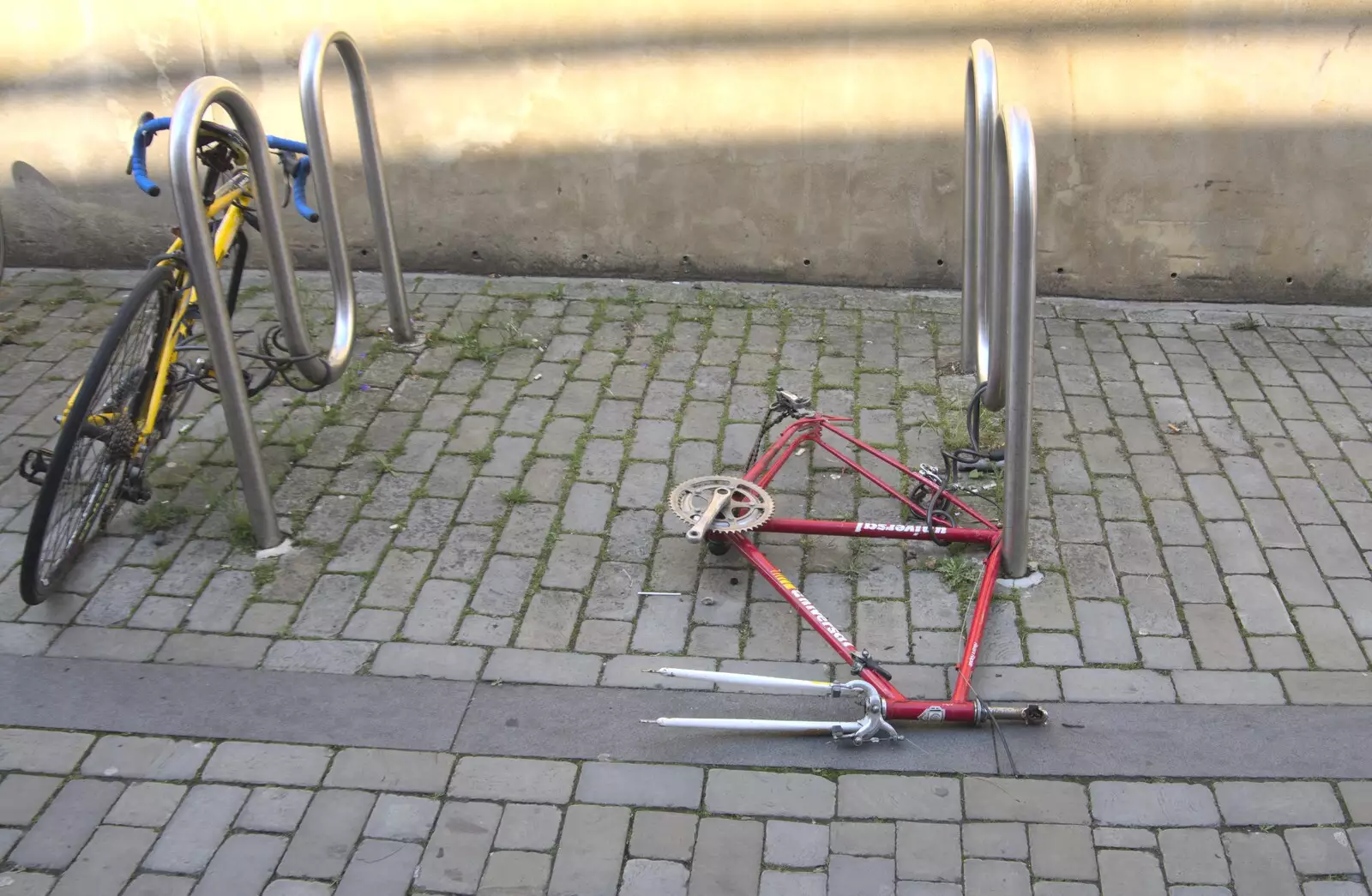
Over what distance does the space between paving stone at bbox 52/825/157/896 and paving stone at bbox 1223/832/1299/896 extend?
2767 millimetres

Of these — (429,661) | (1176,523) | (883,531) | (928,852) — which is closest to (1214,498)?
(1176,523)

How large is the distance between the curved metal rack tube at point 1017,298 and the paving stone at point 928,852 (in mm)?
1135

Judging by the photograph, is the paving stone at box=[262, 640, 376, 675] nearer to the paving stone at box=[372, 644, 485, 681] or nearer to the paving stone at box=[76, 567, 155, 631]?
the paving stone at box=[372, 644, 485, 681]

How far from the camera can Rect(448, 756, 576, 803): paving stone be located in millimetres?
3197

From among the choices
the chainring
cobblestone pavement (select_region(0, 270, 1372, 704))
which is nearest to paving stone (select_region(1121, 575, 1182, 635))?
cobblestone pavement (select_region(0, 270, 1372, 704))

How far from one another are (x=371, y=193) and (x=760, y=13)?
2012mm

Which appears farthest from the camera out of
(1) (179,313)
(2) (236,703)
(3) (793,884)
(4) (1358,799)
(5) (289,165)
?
(5) (289,165)

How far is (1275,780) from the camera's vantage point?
3.21 metres

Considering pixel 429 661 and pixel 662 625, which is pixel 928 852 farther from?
pixel 429 661

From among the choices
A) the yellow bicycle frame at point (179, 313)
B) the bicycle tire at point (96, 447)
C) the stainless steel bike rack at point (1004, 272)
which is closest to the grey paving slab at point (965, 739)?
the stainless steel bike rack at point (1004, 272)

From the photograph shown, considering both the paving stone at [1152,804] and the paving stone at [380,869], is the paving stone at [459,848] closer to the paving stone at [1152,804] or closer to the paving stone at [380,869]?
the paving stone at [380,869]

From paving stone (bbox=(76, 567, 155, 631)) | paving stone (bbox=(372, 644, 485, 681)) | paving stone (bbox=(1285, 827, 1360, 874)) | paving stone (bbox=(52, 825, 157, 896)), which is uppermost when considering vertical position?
paving stone (bbox=(76, 567, 155, 631))

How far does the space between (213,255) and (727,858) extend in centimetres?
244

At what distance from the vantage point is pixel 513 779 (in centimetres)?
324
